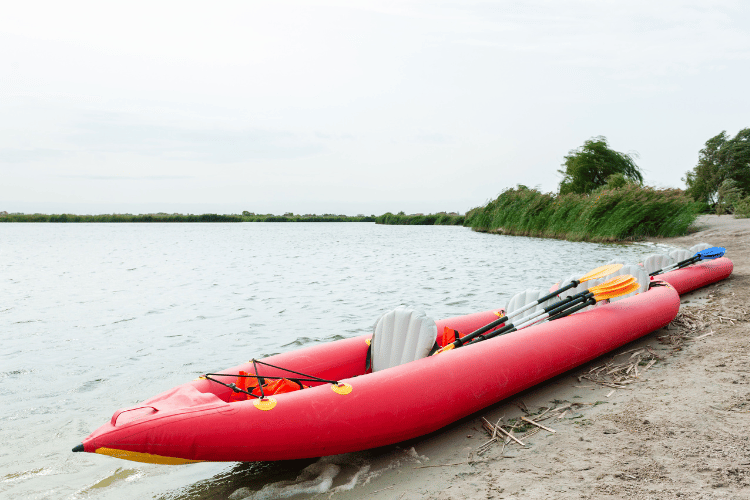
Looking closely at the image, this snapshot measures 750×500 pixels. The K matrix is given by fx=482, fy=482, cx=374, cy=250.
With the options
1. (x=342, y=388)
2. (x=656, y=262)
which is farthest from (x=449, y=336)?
(x=656, y=262)

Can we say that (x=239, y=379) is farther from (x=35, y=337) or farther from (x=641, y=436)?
(x=35, y=337)

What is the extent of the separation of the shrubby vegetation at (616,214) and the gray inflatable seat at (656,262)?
10.8 metres

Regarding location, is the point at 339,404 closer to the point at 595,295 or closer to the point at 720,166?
the point at 595,295

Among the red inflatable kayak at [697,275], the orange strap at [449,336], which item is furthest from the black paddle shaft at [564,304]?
the red inflatable kayak at [697,275]

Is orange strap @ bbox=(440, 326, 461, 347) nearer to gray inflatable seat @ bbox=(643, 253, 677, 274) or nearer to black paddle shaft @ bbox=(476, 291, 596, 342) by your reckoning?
black paddle shaft @ bbox=(476, 291, 596, 342)

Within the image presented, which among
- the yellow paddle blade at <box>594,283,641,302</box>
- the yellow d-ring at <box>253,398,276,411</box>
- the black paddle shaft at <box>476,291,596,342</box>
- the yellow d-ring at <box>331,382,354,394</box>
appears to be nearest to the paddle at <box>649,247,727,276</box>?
the yellow paddle blade at <box>594,283,641,302</box>

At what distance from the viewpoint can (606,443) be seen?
8.85 feet

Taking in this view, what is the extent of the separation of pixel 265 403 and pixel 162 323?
5.39m

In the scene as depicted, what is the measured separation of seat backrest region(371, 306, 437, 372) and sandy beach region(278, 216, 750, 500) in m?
0.56

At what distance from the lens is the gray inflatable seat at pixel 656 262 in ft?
23.9

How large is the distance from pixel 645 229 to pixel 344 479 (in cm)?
1824

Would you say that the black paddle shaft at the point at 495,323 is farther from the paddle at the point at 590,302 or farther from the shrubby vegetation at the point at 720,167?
the shrubby vegetation at the point at 720,167

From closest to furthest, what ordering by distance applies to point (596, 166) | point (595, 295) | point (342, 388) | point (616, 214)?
point (342, 388), point (595, 295), point (616, 214), point (596, 166)

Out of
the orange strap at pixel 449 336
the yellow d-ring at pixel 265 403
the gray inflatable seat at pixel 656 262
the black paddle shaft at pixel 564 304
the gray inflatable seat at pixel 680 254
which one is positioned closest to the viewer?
the yellow d-ring at pixel 265 403
